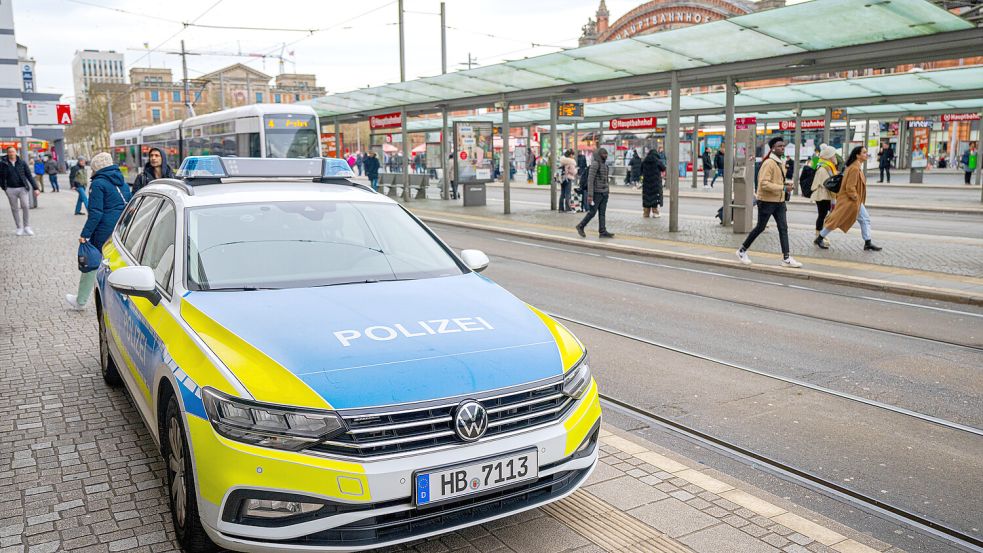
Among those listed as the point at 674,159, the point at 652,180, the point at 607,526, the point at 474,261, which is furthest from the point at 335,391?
the point at 652,180

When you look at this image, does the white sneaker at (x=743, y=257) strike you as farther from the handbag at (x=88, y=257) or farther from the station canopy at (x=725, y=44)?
the handbag at (x=88, y=257)

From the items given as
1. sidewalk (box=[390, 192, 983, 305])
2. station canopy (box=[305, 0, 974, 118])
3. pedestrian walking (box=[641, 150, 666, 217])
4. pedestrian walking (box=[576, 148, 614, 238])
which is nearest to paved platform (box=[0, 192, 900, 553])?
sidewalk (box=[390, 192, 983, 305])

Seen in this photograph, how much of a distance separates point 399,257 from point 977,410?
4.28 m

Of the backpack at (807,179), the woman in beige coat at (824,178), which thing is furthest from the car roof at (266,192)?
the backpack at (807,179)

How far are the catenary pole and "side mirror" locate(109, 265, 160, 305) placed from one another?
576 inches

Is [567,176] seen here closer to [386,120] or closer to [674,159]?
[674,159]

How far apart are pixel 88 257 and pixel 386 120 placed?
22.1 meters

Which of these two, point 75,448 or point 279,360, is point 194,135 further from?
point 279,360

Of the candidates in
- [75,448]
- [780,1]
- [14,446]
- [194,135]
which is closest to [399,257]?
[75,448]

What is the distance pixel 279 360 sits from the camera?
10.8ft

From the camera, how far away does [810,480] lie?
4547 mm

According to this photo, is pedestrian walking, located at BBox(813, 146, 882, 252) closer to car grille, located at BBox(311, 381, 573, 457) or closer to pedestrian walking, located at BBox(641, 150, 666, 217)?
pedestrian walking, located at BBox(641, 150, 666, 217)

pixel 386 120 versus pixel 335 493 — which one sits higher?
pixel 386 120

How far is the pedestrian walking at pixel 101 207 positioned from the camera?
28.1ft
